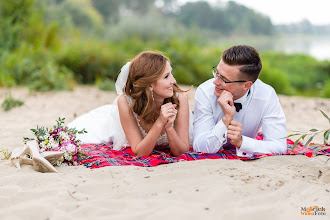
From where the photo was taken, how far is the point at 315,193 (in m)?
2.89

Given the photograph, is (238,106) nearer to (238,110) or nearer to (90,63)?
(238,110)

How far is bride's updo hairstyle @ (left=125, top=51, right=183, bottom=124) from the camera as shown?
4.00 metres

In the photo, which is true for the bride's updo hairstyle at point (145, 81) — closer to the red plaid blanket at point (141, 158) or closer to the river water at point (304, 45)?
the red plaid blanket at point (141, 158)

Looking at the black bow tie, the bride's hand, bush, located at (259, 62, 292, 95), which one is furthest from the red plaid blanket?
bush, located at (259, 62, 292, 95)

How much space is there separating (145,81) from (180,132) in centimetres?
71

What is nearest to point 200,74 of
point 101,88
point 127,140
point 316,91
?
point 101,88

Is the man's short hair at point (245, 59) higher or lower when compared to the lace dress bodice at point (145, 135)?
higher

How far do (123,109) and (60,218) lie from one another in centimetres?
188

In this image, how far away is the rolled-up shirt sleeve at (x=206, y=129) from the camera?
3.95 metres

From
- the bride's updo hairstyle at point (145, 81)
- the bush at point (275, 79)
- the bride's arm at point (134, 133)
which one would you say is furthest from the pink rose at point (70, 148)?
the bush at point (275, 79)

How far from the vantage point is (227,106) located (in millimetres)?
3873

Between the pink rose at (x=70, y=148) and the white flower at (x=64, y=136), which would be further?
the white flower at (x=64, y=136)

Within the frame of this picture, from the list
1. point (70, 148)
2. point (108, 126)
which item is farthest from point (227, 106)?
point (108, 126)

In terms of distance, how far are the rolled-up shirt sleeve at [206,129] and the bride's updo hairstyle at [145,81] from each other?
268mm
